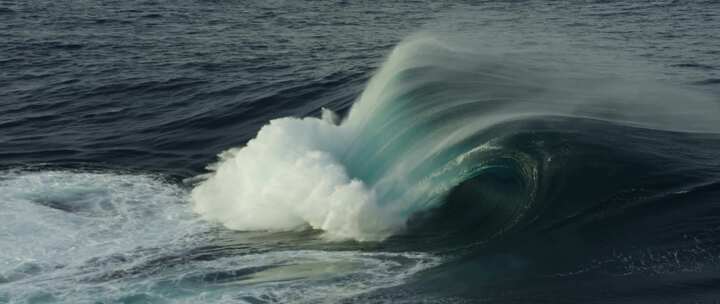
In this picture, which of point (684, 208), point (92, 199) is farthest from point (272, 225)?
point (684, 208)

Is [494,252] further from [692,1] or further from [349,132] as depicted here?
[692,1]

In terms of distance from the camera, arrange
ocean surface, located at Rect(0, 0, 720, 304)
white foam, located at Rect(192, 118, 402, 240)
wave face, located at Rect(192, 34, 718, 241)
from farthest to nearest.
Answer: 1. wave face, located at Rect(192, 34, 718, 241)
2. white foam, located at Rect(192, 118, 402, 240)
3. ocean surface, located at Rect(0, 0, 720, 304)

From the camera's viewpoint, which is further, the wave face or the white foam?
the wave face

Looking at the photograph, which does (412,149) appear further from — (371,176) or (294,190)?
(294,190)

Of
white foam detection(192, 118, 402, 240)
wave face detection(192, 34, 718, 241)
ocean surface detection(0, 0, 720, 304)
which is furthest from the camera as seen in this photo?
wave face detection(192, 34, 718, 241)

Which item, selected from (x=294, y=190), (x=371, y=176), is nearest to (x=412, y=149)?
(x=371, y=176)

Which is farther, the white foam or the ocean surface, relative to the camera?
the white foam
